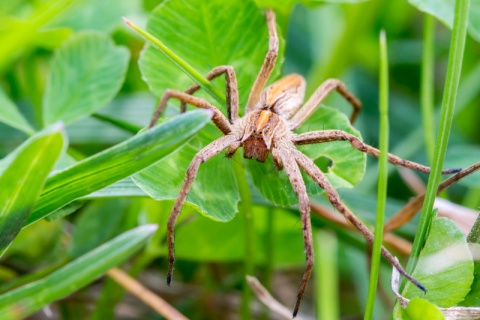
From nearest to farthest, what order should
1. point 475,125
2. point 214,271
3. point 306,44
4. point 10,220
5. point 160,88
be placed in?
point 10,220, point 160,88, point 214,271, point 475,125, point 306,44

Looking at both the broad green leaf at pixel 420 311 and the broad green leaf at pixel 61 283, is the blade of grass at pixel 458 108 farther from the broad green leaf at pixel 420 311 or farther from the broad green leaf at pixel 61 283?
the broad green leaf at pixel 61 283

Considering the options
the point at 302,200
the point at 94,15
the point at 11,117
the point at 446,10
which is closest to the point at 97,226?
the point at 11,117

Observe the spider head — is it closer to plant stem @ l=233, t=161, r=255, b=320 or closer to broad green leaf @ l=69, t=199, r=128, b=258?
plant stem @ l=233, t=161, r=255, b=320

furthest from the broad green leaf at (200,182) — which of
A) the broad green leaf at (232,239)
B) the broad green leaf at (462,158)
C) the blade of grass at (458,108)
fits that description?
the blade of grass at (458,108)

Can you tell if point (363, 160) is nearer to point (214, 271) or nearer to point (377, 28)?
point (214, 271)

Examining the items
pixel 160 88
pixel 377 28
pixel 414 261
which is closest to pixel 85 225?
A: pixel 160 88

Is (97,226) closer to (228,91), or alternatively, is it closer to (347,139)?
(228,91)
